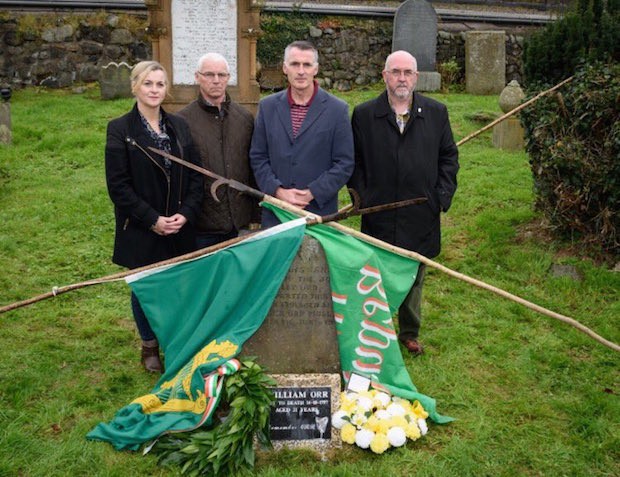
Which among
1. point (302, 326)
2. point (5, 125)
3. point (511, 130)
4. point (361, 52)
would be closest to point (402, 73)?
point (302, 326)

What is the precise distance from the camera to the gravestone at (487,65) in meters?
14.7

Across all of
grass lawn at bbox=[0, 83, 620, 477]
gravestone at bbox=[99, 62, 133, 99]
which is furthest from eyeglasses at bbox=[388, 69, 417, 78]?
gravestone at bbox=[99, 62, 133, 99]

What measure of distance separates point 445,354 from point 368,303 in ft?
4.21

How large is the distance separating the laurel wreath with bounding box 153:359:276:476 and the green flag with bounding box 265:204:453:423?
1.99 ft

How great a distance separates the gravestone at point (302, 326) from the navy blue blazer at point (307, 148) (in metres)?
0.51

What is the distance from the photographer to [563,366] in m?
5.14

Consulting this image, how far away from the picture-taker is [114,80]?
501 inches

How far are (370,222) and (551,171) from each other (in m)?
2.59

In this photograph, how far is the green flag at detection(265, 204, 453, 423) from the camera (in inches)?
168

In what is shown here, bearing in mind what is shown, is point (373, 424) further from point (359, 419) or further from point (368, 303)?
point (368, 303)

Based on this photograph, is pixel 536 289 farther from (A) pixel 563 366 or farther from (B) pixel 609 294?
(A) pixel 563 366

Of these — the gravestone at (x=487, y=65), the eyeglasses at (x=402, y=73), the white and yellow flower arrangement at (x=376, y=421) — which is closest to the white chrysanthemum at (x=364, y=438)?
the white and yellow flower arrangement at (x=376, y=421)

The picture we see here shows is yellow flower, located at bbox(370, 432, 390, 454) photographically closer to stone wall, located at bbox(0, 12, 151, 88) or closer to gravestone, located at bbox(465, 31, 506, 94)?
gravestone, located at bbox(465, 31, 506, 94)

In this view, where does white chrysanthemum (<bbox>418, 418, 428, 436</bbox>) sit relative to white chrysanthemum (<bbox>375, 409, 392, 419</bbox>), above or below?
below
